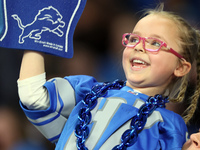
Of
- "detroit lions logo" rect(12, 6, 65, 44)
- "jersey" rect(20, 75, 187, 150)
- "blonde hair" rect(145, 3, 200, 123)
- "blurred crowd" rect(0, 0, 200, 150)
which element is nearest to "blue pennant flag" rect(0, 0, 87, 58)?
"detroit lions logo" rect(12, 6, 65, 44)

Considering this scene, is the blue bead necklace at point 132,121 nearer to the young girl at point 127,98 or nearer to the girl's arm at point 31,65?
the young girl at point 127,98

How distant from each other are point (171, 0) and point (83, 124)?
4.55ft

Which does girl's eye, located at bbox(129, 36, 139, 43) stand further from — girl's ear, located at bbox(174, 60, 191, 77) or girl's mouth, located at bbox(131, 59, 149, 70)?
girl's ear, located at bbox(174, 60, 191, 77)

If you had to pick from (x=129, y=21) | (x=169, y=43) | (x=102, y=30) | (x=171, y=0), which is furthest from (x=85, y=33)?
(x=169, y=43)

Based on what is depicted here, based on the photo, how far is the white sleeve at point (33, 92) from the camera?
3.53ft

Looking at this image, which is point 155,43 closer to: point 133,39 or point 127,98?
point 133,39

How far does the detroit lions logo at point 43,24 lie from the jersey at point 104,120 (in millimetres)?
166

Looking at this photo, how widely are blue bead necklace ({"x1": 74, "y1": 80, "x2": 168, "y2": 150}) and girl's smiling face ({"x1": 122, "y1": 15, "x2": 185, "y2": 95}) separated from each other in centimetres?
7

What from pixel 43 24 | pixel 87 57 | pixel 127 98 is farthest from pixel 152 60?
pixel 87 57

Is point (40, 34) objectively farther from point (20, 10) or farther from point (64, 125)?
point (64, 125)

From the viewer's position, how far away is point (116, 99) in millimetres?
1132

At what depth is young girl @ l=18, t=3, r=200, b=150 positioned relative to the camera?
1065mm

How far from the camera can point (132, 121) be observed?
1.07m

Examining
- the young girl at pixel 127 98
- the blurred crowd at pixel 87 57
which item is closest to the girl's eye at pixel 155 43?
the young girl at pixel 127 98
